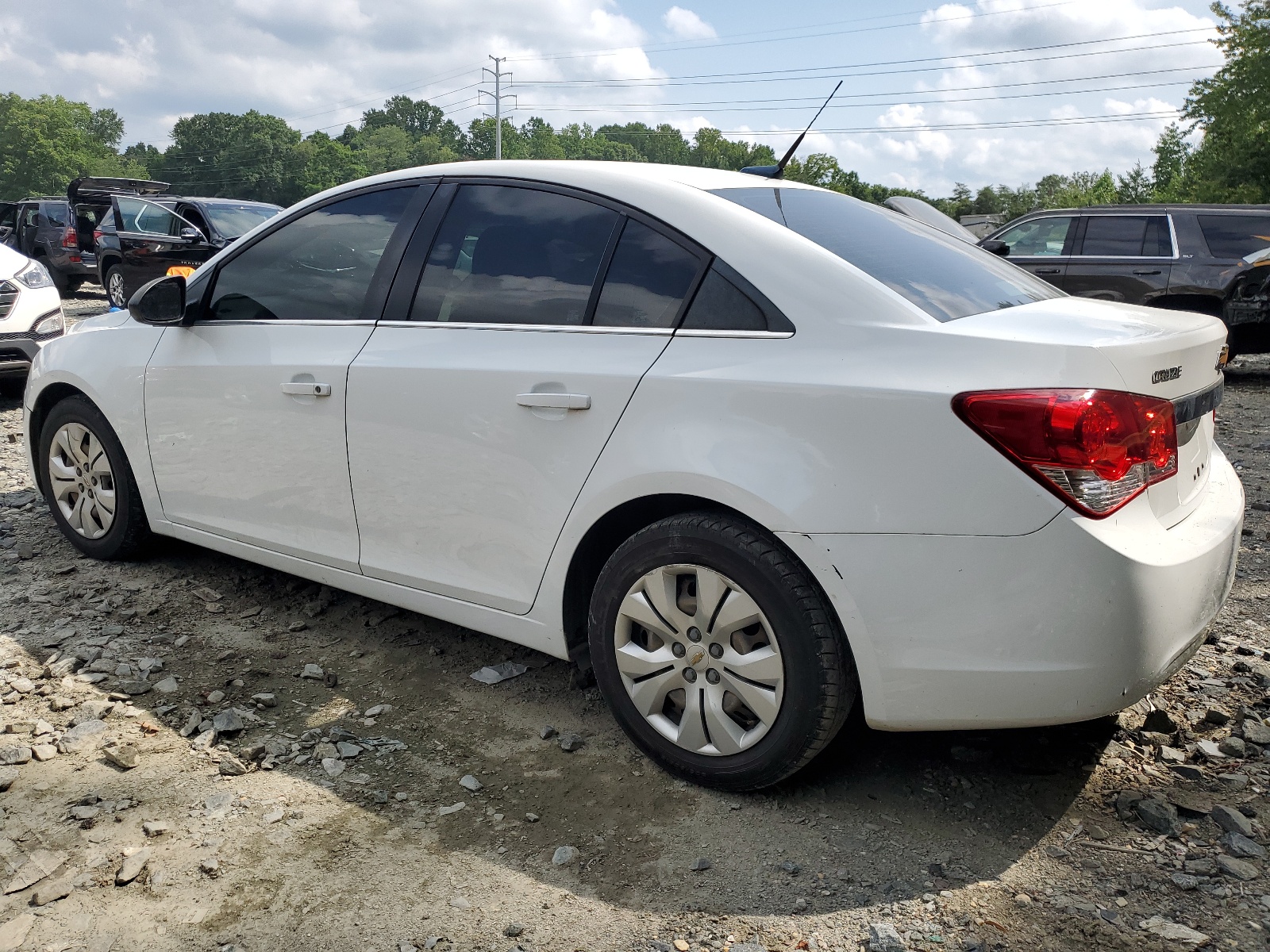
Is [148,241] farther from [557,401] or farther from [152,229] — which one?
[557,401]

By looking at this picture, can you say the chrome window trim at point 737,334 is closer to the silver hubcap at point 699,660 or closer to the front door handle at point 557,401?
the front door handle at point 557,401

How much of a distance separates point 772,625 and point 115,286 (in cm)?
1488

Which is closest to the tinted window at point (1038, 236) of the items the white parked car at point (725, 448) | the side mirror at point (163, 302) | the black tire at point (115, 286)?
the white parked car at point (725, 448)

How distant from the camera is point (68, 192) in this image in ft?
51.8

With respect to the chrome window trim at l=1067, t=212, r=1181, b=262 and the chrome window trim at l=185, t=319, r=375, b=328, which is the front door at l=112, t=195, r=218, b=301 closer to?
the chrome window trim at l=185, t=319, r=375, b=328

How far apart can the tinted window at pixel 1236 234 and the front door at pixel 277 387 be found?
9406 mm

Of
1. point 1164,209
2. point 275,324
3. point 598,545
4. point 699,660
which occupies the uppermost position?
point 1164,209

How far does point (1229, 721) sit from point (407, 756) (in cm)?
245

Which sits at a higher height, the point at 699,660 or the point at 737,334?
the point at 737,334

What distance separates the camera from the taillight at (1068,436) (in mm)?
2131

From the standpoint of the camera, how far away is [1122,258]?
410 inches

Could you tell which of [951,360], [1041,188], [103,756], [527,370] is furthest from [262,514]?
[1041,188]

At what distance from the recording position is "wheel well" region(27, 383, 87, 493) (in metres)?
4.41

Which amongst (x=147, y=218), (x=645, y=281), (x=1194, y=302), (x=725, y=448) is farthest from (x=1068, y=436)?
(x=147, y=218)
